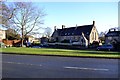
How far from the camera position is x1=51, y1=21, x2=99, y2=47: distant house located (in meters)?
94.3

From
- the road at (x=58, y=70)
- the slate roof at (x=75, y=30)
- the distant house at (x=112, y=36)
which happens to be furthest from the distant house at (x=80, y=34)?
the road at (x=58, y=70)

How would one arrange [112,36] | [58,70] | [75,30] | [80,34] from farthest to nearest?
[75,30] → [80,34] → [112,36] → [58,70]

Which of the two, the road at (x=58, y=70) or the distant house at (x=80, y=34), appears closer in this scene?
the road at (x=58, y=70)

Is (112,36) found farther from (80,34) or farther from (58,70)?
(58,70)

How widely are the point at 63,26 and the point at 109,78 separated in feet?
337

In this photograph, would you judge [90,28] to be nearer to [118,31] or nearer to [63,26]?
[118,31]

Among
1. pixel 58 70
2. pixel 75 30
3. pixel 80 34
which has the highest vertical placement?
pixel 75 30

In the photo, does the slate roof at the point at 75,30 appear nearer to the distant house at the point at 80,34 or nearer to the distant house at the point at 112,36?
the distant house at the point at 80,34

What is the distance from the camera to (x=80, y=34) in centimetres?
9850

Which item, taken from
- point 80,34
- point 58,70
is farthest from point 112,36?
point 58,70

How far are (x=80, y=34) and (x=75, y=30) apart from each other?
5886mm

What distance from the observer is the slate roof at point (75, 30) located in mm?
97331

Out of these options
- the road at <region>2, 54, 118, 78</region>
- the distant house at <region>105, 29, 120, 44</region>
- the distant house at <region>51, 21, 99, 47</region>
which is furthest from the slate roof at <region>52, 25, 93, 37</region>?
the road at <region>2, 54, 118, 78</region>

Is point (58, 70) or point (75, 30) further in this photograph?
point (75, 30)
